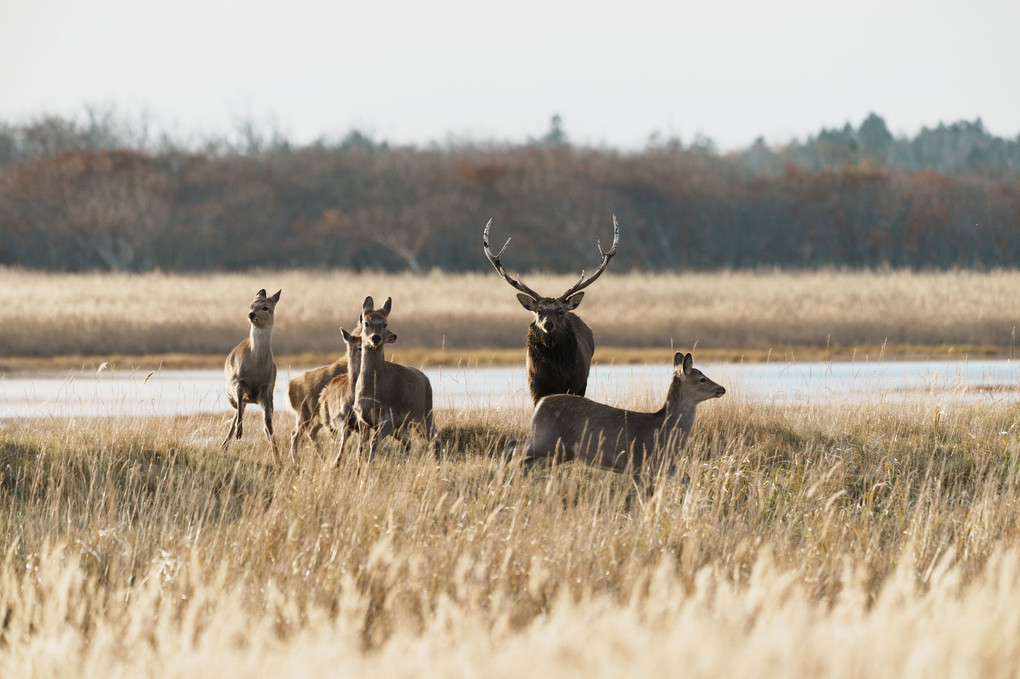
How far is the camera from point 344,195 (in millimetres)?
65688

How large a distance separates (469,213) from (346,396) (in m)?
52.8

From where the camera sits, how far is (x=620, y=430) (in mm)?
7906

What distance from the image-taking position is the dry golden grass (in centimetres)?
2561

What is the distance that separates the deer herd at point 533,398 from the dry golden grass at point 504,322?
11.6m

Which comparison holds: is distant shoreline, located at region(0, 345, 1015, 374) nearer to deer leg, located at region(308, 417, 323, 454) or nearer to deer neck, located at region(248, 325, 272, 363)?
deer neck, located at region(248, 325, 272, 363)

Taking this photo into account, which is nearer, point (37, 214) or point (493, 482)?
point (493, 482)

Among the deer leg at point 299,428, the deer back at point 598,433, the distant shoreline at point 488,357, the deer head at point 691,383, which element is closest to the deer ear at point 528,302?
the deer back at point 598,433

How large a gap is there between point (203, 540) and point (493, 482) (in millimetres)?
2064

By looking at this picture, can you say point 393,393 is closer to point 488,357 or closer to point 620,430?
point 620,430

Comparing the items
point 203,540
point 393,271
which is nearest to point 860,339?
point 203,540

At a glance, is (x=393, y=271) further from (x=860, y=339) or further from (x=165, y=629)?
(x=165, y=629)

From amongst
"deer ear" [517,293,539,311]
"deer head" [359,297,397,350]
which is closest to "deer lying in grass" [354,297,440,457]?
"deer head" [359,297,397,350]

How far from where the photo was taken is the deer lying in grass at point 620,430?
786cm

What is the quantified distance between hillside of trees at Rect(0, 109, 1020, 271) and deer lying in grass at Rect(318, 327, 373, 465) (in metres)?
45.6
